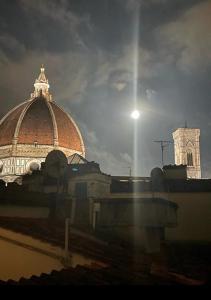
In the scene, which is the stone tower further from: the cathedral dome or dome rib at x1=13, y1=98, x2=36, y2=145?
dome rib at x1=13, y1=98, x2=36, y2=145

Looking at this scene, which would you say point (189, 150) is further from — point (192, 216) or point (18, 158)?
point (192, 216)

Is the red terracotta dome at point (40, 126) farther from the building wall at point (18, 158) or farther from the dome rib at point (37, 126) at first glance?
the building wall at point (18, 158)

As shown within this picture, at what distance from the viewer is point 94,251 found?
9.38 meters

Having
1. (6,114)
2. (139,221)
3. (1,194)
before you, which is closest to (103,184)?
(1,194)

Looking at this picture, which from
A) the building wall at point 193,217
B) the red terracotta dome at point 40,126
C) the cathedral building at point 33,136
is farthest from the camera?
the red terracotta dome at point 40,126

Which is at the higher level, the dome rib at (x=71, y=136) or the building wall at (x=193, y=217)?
the dome rib at (x=71, y=136)

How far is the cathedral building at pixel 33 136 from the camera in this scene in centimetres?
5297

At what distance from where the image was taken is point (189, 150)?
81812 millimetres

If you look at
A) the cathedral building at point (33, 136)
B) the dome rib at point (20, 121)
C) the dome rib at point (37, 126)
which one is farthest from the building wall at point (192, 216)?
the dome rib at point (20, 121)

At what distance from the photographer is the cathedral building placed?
53.0 meters

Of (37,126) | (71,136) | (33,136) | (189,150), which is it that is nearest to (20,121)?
(37,126)

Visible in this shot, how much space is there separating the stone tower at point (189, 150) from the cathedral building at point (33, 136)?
2907cm

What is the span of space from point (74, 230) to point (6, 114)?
51.9m

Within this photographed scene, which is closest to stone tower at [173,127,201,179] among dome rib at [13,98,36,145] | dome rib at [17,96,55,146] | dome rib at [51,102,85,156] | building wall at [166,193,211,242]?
dome rib at [51,102,85,156]
